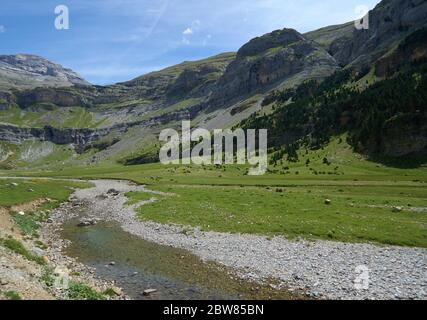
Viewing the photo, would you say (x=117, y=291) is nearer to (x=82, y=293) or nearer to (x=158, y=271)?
(x=82, y=293)

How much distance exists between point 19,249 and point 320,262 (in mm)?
25776

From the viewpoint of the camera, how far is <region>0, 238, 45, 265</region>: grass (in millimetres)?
30647

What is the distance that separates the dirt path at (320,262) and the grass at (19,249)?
43.3ft

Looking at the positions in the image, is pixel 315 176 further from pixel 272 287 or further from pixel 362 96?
pixel 272 287

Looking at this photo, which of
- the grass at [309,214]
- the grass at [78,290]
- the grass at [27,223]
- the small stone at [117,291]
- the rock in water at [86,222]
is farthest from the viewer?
the rock in water at [86,222]

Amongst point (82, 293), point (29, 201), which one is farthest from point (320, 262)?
point (29, 201)

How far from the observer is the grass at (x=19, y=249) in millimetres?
30647

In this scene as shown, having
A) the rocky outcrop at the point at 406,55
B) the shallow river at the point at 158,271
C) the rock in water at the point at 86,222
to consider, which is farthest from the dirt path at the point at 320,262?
the rocky outcrop at the point at 406,55

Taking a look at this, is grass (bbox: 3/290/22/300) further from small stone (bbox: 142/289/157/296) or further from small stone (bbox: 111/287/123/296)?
small stone (bbox: 142/289/157/296)

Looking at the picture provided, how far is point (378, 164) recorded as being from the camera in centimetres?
10719

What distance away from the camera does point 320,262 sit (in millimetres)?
30219

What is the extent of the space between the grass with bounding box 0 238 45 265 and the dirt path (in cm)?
1320

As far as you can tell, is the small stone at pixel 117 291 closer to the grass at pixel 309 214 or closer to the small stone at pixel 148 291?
the small stone at pixel 148 291
